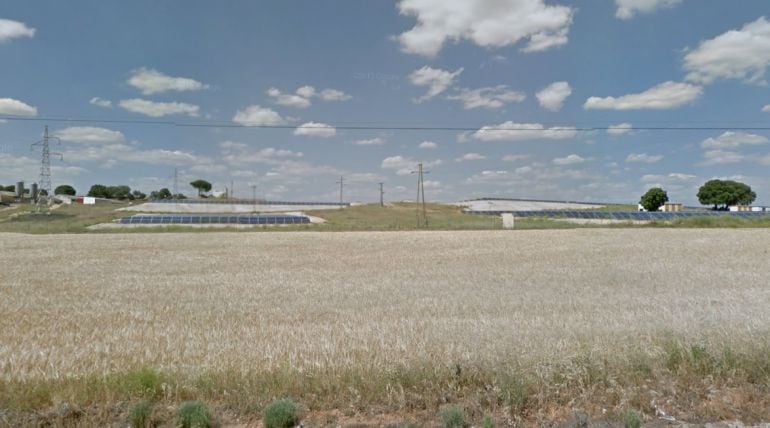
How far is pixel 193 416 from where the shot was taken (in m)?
4.31

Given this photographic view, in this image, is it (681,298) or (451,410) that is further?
(681,298)

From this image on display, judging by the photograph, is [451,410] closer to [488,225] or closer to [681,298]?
[681,298]

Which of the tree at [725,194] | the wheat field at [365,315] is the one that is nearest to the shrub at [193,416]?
the wheat field at [365,315]

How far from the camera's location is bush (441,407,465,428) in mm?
4184

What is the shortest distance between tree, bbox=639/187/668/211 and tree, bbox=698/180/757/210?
19.6 m

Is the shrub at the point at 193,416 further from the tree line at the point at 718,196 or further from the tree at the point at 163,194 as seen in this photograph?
the tree at the point at 163,194

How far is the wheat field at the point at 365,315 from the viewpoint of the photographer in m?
5.87

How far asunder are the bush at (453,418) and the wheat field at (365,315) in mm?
591

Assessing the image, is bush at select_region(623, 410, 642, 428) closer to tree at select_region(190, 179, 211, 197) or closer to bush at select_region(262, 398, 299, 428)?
bush at select_region(262, 398, 299, 428)

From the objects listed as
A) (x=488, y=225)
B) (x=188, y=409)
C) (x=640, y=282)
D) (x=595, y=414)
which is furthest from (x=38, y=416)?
(x=488, y=225)

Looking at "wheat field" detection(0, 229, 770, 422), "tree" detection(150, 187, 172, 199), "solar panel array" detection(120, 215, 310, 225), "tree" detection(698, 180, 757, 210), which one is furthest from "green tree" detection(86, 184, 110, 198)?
"tree" detection(698, 180, 757, 210)

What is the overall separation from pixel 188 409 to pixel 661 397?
546 centimetres

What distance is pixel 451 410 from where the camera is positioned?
4277 millimetres

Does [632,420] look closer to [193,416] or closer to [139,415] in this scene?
[193,416]
